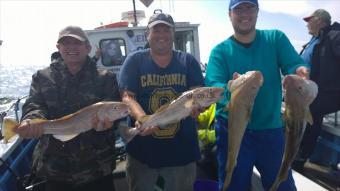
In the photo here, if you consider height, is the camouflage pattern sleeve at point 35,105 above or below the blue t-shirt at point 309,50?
above

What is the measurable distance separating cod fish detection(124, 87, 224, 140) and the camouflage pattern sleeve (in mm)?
1044

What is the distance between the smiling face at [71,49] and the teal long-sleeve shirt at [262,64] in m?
1.35

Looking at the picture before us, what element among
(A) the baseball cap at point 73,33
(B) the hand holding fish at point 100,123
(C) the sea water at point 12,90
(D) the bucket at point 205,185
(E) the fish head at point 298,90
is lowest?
(C) the sea water at point 12,90

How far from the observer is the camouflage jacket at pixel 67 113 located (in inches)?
148

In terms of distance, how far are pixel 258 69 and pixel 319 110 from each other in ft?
10.1

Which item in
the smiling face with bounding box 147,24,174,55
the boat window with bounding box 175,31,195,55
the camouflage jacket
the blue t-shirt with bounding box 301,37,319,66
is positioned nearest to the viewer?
the camouflage jacket

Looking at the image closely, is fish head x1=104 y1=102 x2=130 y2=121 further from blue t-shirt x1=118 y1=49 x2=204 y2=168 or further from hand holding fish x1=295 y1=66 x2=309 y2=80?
hand holding fish x1=295 y1=66 x2=309 y2=80

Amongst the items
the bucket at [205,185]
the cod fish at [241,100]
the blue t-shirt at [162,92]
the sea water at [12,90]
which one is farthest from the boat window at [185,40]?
the cod fish at [241,100]

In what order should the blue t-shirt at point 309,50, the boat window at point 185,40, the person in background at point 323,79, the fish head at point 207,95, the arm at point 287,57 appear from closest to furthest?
the fish head at point 207,95 → the arm at point 287,57 → the person in background at point 323,79 → the blue t-shirt at point 309,50 → the boat window at point 185,40

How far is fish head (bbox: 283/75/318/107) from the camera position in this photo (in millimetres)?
2904

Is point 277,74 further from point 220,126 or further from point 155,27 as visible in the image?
point 155,27

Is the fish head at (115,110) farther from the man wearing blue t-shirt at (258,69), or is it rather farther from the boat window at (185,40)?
the boat window at (185,40)

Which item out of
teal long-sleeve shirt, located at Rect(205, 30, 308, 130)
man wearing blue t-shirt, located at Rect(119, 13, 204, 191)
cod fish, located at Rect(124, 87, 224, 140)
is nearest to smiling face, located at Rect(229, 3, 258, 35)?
teal long-sleeve shirt, located at Rect(205, 30, 308, 130)

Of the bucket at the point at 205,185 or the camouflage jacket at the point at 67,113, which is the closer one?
the camouflage jacket at the point at 67,113
